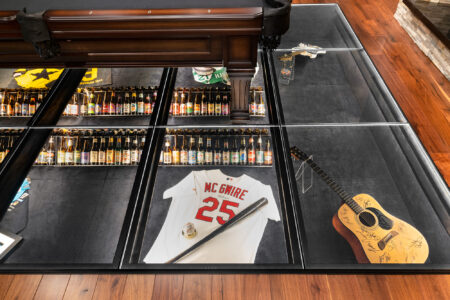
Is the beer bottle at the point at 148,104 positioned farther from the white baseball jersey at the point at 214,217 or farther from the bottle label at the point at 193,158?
the white baseball jersey at the point at 214,217

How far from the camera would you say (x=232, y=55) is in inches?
66.2

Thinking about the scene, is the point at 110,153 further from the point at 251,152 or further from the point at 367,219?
the point at 367,219

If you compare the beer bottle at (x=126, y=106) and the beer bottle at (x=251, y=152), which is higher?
the beer bottle at (x=126, y=106)

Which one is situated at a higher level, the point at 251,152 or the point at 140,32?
the point at 140,32

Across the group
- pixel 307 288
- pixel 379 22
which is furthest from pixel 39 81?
pixel 379 22

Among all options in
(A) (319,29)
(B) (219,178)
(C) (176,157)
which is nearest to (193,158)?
(C) (176,157)

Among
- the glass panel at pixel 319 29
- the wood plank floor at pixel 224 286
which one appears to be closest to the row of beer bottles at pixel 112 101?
the wood plank floor at pixel 224 286

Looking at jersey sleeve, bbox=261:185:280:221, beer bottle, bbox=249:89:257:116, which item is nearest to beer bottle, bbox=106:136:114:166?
beer bottle, bbox=249:89:257:116

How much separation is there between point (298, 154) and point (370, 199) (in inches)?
23.0

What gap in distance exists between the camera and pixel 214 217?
1.91 meters

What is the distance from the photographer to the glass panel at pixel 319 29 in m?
3.17

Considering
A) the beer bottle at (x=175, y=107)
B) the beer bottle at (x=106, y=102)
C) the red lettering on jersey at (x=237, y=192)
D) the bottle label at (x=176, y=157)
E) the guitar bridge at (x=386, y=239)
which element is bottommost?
the guitar bridge at (x=386, y=239)

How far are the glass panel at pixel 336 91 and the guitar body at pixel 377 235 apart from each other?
2.41 feet

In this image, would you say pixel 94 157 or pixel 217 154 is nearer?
pixel 217 154
